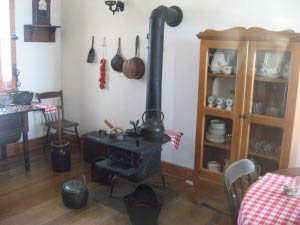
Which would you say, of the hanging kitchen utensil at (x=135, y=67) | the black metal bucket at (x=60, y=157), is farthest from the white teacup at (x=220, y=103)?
the black metal bucket at (x=60, y=157)

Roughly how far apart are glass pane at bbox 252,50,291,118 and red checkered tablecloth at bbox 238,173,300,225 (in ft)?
3.13

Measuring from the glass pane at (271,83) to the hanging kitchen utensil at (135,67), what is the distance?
1.43 m

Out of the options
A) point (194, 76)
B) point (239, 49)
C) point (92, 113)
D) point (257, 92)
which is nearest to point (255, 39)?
point (239, 49)

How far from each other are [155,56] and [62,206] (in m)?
1.60

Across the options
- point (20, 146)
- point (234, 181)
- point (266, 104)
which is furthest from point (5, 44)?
point (234, 181)

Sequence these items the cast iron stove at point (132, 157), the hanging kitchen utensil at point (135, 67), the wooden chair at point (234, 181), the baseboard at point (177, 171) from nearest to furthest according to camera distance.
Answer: the wooden chair at point (234, 181) → the cast iron stove at point (132, 157) → the baseboard at point (177, 171) → the hanging kitchen utensil at point (135, 67)

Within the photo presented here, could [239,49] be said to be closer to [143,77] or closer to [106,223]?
[143,77]

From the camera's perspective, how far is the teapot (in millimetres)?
3018

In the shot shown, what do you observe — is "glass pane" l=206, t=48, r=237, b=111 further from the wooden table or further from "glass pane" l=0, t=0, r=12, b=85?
"glass pane" l=0, t=0, r=12, b=85

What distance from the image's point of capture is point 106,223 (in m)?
2.89

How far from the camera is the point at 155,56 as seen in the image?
323cm

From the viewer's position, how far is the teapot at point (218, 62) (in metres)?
3.02

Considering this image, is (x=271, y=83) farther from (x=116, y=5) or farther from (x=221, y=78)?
(x=116, y=5)

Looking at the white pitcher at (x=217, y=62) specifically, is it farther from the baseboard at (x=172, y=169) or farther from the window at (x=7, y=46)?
the window at (x=7, y=46)
